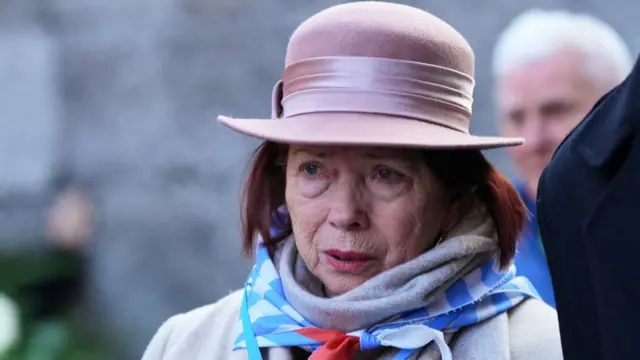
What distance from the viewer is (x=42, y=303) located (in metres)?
6.39

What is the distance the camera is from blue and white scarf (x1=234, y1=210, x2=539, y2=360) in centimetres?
250

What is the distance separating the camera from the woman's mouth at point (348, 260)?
8.29 feet

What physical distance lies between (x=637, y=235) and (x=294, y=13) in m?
4.45

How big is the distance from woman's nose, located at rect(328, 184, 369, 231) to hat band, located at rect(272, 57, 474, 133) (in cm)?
16

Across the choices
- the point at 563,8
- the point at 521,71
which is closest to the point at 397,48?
the point at 521,71

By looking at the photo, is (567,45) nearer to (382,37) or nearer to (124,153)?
(382,37)

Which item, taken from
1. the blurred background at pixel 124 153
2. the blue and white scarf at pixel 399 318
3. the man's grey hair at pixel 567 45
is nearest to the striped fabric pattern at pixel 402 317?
the blue and white scarf at pixel 399 318

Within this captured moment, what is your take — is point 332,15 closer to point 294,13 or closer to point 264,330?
point 264,330

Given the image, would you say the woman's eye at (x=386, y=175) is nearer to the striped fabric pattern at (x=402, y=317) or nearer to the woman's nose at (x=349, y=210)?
the woman's nose at (x=349, y=210)

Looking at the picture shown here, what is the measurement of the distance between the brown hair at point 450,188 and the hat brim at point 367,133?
111 mm

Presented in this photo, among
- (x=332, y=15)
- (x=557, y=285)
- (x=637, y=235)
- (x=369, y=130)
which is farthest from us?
(x=332, y=15)

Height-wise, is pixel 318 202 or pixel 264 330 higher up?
pixel 318 202

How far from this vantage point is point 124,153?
21.0 ft

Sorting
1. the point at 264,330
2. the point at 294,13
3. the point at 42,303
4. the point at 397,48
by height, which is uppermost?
the point at 294,13
